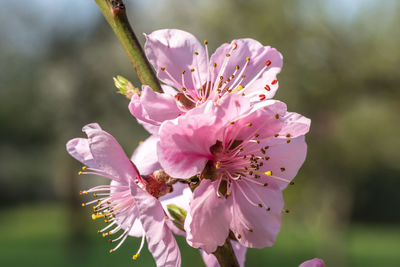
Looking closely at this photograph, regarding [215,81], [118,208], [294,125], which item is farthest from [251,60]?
[118,208]

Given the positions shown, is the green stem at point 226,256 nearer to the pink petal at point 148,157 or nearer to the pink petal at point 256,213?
the pink petal at point 256,213

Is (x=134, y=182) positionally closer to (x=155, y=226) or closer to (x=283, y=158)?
(x=155, y=226)

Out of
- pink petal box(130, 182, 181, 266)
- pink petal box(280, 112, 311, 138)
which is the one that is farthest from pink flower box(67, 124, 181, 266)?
Result: pink petal box(280, 112, 311, 138)

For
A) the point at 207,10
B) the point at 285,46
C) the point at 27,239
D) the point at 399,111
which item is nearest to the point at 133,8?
the point at 207,10

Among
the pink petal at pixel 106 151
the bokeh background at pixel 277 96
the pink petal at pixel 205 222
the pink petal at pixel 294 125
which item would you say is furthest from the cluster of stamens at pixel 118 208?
the bokeh background at pixel 277 96

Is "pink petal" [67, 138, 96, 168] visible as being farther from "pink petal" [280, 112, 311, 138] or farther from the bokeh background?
the bokeh background

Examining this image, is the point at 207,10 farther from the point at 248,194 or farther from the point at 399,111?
the point at 248,194
